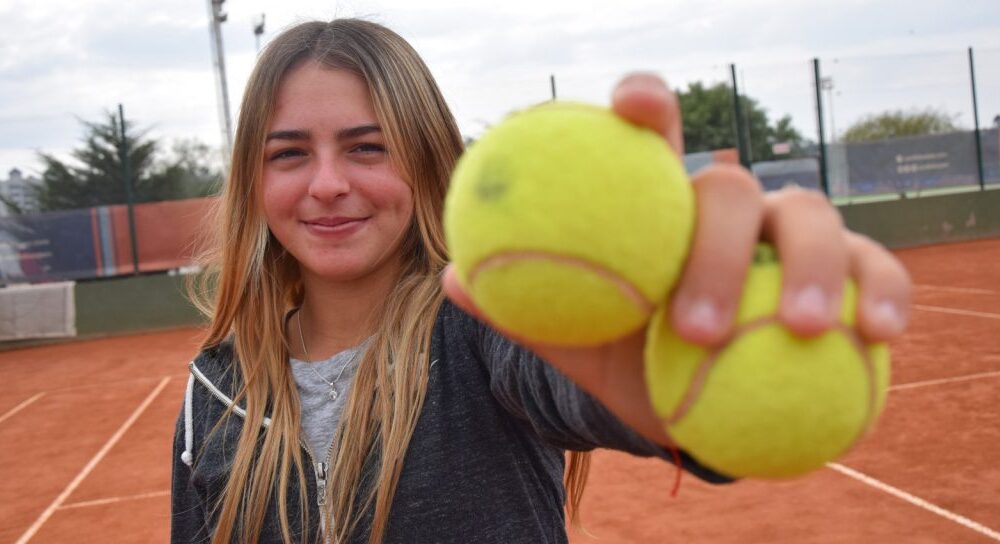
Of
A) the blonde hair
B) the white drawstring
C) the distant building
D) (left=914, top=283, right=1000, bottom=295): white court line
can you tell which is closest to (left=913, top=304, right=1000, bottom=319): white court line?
(left=914, top=283, right=1000, bottom=295): white court line

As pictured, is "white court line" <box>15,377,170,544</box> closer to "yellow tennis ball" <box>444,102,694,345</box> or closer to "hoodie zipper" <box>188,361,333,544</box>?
"hoodie zipper" <box>188,361,333,544</box>

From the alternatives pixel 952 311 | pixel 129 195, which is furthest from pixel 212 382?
pixel 129 195

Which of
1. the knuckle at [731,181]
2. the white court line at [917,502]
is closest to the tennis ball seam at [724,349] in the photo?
the knuckle at [731,181]

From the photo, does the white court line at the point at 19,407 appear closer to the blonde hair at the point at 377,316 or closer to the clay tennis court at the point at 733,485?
the clay tennis court at the point at 733,485

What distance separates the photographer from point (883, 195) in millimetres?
14641

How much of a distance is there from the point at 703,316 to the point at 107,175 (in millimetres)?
14502

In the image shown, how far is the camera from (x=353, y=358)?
1761 mm

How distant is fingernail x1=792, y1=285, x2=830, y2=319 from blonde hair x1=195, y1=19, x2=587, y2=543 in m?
0.96

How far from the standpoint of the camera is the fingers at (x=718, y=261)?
0.71 metres

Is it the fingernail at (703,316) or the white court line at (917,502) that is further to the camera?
the white court line at (917,502)

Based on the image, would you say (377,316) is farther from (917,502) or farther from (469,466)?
(917,502)

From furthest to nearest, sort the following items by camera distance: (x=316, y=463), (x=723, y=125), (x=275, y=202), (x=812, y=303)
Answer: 1. (x=723, y=125)
2. (x=275, y=202)
3. (x=316, y=463)
4. (x=812, y=303)

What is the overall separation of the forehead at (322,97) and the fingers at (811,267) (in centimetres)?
111

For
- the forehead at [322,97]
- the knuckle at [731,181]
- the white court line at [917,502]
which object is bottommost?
the white court line at [917,502]
